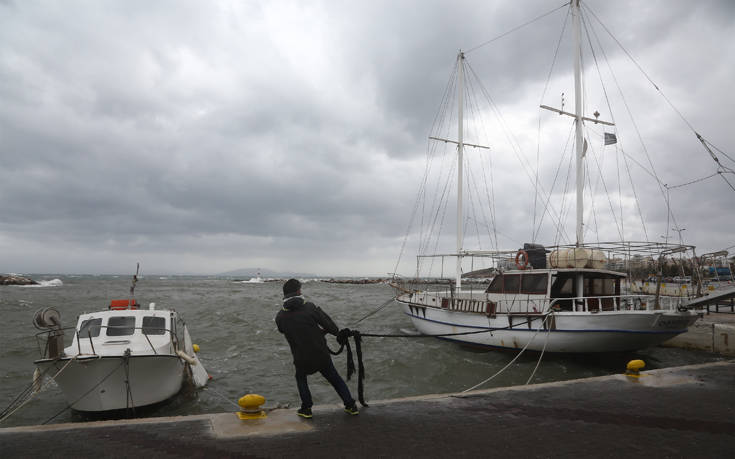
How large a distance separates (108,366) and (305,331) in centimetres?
605

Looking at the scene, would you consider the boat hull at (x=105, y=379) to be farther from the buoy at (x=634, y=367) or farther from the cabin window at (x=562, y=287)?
the cabin window at (x=562, y=287)

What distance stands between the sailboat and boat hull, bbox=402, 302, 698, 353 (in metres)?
0.03

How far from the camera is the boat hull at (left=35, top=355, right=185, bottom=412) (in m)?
9.06

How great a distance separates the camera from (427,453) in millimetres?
4816

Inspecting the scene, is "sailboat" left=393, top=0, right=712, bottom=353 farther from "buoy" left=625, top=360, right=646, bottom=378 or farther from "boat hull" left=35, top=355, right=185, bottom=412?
"boat hull" left=35, top=355, right=185, bottom=412

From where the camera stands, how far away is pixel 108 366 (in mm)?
9109

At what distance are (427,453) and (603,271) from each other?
44.5 feet

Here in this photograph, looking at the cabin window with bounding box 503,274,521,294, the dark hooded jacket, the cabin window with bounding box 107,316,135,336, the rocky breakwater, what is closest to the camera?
the dark hooded jacket

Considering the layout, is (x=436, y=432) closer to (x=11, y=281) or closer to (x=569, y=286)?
(x=569, y=286)

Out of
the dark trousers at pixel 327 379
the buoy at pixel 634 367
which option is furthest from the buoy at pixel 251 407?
the buoy at pixel 634 367

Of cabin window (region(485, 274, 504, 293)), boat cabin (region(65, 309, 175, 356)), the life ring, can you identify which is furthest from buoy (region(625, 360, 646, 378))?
boat cabin (region(65, 309, 175, 356))

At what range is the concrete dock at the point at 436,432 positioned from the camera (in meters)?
4.86

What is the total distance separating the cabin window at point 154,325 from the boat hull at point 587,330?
352 inches

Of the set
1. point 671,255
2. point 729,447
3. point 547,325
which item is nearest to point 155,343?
point 729,447
